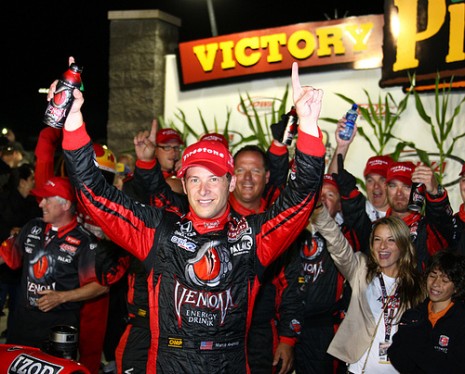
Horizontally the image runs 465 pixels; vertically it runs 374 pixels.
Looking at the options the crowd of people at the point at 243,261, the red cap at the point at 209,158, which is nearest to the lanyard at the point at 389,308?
the crowd of people at the point at 243,261

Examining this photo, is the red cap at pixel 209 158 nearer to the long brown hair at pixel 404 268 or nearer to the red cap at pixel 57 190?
the long brown hair at pixel 404 268

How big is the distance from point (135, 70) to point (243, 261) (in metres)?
8.53

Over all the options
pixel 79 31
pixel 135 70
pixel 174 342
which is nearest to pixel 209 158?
pixel 174 342

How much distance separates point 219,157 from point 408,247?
204 centimetres

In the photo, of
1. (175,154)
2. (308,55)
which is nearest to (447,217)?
(175,154)

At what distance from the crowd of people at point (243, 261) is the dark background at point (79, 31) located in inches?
644

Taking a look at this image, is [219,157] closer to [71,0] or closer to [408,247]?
[408,247]

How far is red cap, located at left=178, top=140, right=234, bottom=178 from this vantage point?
11.2 ft

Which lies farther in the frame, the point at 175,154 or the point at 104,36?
the point at 104,36

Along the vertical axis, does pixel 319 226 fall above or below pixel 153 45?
below

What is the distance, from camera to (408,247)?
4867mm

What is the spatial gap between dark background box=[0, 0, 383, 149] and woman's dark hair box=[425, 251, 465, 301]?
18.2 metres

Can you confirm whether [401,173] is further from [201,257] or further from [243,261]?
[201,257]

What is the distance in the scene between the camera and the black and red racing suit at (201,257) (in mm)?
3230
